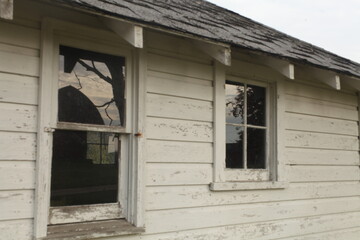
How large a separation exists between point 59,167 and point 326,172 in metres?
3.77

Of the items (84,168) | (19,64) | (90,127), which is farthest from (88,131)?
(19,64)

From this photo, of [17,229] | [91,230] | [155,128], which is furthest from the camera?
[155,128]

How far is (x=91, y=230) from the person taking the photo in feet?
11.6

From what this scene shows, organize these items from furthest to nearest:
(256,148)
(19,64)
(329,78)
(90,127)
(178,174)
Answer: (329,78) < (256,148) < (178,174) < (90,127) < (19,64)

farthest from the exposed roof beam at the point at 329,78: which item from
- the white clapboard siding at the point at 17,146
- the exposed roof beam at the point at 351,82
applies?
the white clapboard siding at the point at 17,146

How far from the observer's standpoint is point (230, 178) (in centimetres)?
467

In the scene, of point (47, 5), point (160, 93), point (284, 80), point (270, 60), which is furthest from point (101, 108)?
point (284, 80)

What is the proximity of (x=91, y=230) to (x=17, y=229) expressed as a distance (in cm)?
62

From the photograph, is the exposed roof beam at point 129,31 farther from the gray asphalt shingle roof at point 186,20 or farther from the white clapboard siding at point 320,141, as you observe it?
the white clapboard siding at point 320,141

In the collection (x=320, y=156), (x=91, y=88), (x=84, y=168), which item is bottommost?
(x=84, y=168)

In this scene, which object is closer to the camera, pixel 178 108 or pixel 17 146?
pixel 17 146

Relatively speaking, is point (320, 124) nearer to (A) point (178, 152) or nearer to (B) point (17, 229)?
(A) point (178, 152)

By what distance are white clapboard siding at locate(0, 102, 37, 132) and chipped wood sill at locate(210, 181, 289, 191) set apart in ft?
6.54

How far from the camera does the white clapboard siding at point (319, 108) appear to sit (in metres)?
5.35
